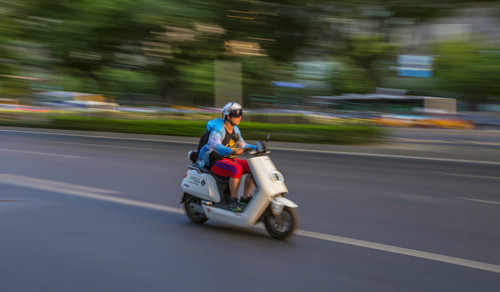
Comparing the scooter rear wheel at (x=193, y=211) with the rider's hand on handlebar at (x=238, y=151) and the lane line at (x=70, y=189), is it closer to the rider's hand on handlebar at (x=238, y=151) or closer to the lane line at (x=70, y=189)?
the lane line at (x=70, y=189)

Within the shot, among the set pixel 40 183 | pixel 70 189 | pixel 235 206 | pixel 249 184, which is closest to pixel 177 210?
pixel 235 206

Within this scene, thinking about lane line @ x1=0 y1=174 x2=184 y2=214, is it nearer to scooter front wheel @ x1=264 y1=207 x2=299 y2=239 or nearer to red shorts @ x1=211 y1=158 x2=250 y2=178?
red shorts @ x1=211 y1=158 x2=250 y2=178

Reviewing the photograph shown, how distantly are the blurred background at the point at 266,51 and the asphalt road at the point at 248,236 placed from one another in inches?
348

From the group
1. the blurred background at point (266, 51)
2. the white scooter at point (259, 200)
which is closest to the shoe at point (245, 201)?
the white scooter at point (259, 200)

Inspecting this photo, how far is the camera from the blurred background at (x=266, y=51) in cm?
1912

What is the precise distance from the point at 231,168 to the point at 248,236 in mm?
697

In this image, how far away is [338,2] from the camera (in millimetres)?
18844

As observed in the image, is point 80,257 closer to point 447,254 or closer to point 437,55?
point 447,254

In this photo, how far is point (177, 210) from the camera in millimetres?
7098

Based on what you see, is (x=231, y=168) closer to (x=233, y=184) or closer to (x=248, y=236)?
(x=233, y=184)

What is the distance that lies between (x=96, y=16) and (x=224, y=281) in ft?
62.4

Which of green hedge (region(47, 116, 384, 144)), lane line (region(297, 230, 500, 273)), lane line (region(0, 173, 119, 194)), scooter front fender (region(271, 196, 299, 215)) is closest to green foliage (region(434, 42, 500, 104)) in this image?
green hedge (region(47, 116, 384, 144))

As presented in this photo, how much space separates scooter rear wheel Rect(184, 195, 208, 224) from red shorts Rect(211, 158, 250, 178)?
58cm

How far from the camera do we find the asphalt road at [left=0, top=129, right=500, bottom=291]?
169 inches
